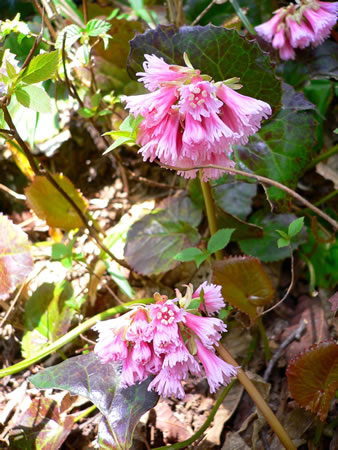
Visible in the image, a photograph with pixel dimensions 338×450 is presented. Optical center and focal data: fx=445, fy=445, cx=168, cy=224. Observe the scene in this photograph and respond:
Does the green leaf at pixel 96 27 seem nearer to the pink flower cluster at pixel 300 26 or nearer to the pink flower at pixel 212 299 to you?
the pink flower cluster at pixel 300 26

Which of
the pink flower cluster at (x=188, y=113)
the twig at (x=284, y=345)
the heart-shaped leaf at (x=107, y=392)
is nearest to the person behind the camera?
the pink flower cluster at (x=188, y=113)

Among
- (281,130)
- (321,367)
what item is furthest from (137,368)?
(281,130)

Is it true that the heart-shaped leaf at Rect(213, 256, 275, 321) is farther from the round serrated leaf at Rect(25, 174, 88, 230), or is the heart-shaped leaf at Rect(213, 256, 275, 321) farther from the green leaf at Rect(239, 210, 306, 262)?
the round serrated leaf at Rect(25, 174, 88, 230)

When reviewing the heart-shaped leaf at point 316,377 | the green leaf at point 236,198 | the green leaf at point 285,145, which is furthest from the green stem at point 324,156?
the heart-shaped leaf at point 316,377

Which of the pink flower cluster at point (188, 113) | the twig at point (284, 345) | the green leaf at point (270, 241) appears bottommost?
A: the twig at point (284, 345)

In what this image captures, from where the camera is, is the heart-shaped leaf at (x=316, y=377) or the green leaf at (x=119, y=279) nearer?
the heart-shaped leaf at (x=316, y=377)

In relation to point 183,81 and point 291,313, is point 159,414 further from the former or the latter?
point 183,81

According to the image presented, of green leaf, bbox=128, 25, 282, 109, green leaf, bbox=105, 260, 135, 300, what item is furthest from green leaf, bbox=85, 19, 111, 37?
green leaf, bbox=105, 260, 135, 300

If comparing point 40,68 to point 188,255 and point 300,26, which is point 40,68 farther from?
point 300,26
